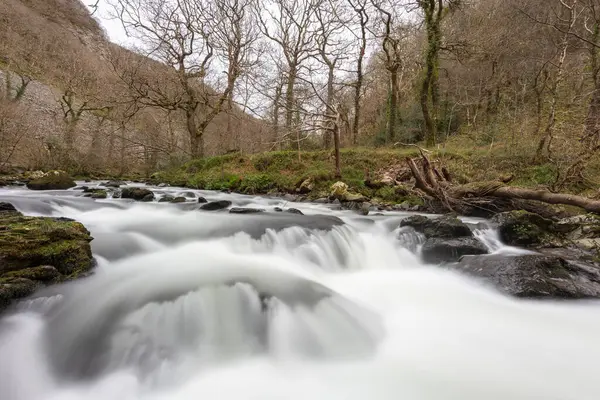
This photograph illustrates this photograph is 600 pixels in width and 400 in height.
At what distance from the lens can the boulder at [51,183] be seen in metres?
10.2

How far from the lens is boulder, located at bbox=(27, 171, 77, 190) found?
403 inches

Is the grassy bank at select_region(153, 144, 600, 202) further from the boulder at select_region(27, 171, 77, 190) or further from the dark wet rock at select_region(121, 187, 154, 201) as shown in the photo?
the boulder at select_region(27, 171, 77, 190)

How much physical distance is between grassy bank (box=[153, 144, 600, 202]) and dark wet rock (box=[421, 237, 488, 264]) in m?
3.90

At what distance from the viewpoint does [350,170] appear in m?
11.7

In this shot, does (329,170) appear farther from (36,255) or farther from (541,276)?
→ (36,255)

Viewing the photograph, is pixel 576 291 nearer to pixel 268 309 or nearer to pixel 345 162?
pixel 268 309

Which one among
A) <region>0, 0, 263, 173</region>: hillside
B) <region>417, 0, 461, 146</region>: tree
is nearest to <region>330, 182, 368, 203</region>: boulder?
<region>417, 0, 461, 146</region>: tree

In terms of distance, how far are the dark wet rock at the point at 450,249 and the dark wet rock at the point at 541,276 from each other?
0.65 metres

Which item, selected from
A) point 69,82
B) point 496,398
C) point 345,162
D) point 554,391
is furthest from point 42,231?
point 69,82

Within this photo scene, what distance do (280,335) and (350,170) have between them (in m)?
9.29

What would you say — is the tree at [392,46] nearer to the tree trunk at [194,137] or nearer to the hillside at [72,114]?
the hillside at [72,114]

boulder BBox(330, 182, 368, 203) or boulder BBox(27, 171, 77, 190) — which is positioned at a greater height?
boulder BBox(330, 182, 368, 203)

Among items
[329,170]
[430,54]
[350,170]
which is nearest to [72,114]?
[329,170]

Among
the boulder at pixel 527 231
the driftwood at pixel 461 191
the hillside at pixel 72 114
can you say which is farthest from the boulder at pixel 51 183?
the boulder at pixel 527 231
